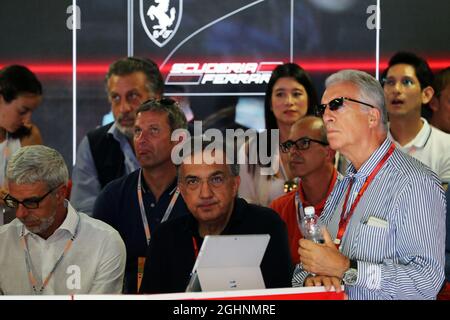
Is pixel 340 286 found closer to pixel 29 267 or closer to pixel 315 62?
pixel 29 267

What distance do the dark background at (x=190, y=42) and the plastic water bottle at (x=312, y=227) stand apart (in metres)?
3.66

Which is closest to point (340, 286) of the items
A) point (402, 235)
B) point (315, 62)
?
point (402, 235)

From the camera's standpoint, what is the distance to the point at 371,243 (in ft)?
12.0

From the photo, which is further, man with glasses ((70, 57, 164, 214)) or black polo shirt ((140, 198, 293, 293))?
man with glasses ((70, 57, 164, 214))

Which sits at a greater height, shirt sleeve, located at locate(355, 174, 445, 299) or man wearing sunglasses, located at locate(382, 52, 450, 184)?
man wearing sunglasses, located at locate(382, 52, 450, 184)

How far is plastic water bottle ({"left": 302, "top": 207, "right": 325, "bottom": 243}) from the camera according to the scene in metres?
3.73

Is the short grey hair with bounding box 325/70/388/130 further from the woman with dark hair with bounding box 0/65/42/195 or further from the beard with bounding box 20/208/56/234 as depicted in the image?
the woman with dark hair with bounding box 0/65/42/195

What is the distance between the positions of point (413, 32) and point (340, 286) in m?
4.17

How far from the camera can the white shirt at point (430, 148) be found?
19.6 ft

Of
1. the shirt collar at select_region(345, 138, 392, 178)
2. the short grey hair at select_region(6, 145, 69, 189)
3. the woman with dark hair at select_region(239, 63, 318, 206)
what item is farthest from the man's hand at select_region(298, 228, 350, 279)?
the woman with dark hair at select_region(239, 63, 318, 206)

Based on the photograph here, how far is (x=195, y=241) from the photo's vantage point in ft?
14.1

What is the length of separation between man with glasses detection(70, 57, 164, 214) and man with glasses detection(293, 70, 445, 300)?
92.7 inches

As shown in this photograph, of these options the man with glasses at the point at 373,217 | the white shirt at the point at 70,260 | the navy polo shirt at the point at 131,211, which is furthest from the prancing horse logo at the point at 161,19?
the man with glasses at the point at 373,217

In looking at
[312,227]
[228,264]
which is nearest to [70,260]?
[228,264]
